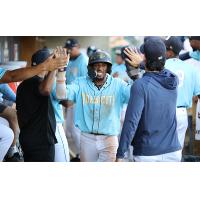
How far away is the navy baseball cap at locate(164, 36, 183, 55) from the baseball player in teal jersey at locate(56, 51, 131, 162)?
58 cm

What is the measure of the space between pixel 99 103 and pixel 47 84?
475 mm

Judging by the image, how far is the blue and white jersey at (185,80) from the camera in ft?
15.0

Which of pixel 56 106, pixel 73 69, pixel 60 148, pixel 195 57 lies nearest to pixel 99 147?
pixel 60 148

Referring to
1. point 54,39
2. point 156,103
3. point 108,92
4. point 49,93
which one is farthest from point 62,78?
point 54,39

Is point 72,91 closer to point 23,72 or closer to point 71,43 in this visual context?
point 23,72

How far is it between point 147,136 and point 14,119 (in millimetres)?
1238

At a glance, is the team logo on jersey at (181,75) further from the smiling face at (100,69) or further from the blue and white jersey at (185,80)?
the smiling face at (100,69)

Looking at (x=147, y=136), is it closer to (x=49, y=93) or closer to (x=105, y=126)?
(x=105, y=126)

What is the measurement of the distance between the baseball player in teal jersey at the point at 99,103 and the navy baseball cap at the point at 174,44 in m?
0.58

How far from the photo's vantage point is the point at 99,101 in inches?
168

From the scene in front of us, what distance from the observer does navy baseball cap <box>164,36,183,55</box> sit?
14.9 feet

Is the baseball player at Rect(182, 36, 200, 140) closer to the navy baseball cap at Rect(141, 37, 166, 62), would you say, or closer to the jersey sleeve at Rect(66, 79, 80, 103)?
the navy baseball cap at Rect(141, 37, 166, 62)

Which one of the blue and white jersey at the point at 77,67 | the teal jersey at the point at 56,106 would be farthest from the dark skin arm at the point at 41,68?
the blue and white jersey at the point at 77,67

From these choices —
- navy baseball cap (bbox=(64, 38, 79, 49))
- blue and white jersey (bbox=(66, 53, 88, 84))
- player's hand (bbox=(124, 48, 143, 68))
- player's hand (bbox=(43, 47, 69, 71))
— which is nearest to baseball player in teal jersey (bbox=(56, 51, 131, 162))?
player's hand (bbox=(124, 48, 143, 68))
